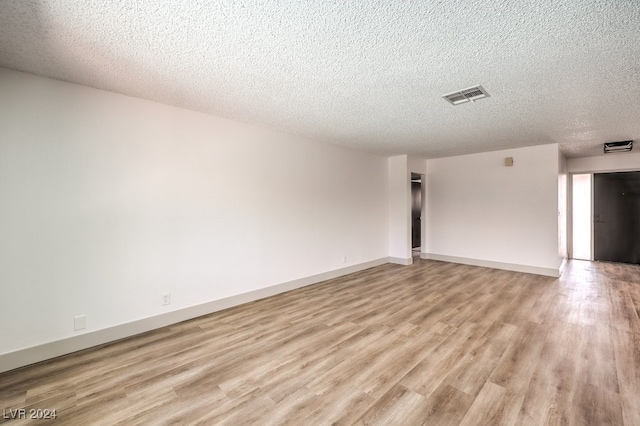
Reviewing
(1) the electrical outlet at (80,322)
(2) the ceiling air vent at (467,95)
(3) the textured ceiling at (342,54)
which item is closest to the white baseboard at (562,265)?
(3) the textured ceiling at (342,54)

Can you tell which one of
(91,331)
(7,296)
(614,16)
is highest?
(614,16)

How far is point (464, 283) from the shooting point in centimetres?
462

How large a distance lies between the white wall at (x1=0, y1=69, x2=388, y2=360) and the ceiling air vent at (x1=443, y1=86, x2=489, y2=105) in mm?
2391

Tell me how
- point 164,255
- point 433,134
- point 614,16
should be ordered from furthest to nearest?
point 433,134 < point 164,255 < point 614,16

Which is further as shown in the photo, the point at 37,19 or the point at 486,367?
the point at 486,367

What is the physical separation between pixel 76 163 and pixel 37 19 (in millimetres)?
1284

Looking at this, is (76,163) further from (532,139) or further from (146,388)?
(532,139)

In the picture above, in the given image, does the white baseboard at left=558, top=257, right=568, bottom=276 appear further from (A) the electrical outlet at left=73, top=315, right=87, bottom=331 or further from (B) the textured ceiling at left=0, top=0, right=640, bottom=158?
(A) the electrical outlet at left=73, top=315, right=87, bottom=331

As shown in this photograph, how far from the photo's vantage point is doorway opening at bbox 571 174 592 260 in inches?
259

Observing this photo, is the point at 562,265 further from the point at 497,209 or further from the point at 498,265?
the point at 497,209

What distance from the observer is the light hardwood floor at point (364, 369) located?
1736 millimetres

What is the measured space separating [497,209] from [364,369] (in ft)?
16.9

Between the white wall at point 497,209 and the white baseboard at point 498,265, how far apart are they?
0.02 metres

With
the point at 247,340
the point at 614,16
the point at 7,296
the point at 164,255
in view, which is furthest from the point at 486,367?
the point at 7,296
